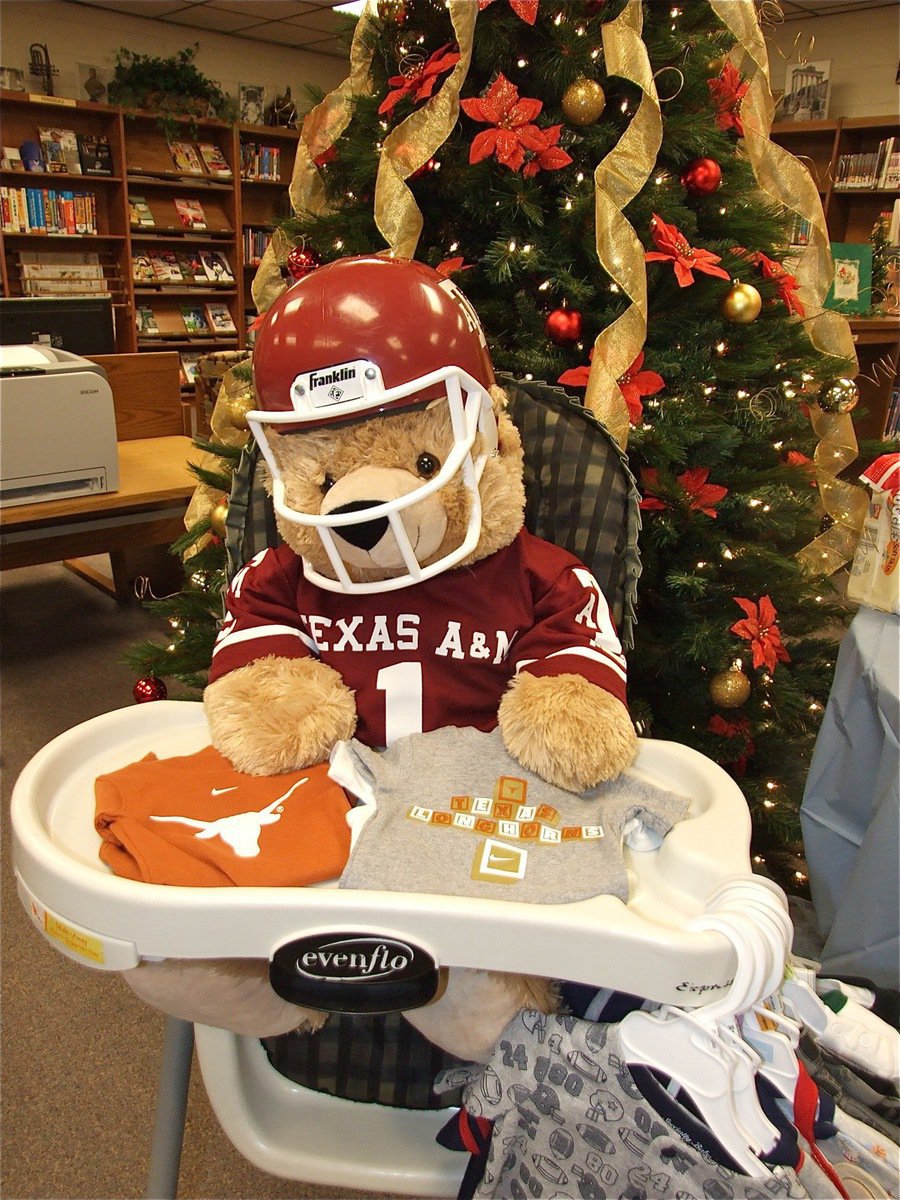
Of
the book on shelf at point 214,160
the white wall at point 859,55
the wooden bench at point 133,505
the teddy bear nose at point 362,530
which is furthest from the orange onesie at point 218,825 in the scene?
the white wall at point 859,55

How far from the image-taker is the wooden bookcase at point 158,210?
15.4ft

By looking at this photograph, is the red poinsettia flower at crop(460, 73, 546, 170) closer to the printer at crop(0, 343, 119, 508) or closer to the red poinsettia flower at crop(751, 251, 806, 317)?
the red poinsettia flower at crop(751, 251, 806, 317)

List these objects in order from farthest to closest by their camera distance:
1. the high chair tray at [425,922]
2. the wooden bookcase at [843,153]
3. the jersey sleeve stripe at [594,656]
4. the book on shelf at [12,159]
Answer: the wooden bookcase at [843,153] < the book on shelf at [12,159] < the jersey sleeve stripe at [594,656] < the high chair tray at [425,922]

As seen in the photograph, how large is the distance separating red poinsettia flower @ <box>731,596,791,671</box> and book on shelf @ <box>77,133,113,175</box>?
15.7 feet

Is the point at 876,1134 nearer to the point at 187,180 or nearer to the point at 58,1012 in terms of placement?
the point at 58,1012

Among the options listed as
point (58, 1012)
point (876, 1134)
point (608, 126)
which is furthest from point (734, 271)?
point (58, 1012)

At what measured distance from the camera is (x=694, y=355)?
1319 mm

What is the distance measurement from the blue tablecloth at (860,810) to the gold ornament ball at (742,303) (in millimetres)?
470

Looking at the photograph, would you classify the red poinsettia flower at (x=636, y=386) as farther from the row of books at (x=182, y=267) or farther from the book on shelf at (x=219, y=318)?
the book on shelf at (x=219, y=318)

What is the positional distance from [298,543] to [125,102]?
4894mm

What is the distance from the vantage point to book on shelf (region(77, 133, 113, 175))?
4.73 m

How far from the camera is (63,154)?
4645mm

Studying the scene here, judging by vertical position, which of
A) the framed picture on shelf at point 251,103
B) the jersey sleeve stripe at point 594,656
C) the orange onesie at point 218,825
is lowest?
the orange onesie at point 218,825

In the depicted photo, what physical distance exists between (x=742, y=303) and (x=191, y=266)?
490cm
